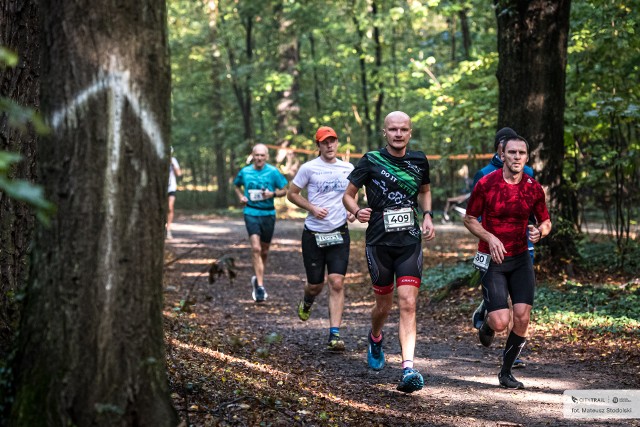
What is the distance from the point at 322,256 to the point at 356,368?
1.75m

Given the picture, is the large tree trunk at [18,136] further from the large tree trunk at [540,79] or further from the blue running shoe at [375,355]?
the large tree trunk at [540,79]

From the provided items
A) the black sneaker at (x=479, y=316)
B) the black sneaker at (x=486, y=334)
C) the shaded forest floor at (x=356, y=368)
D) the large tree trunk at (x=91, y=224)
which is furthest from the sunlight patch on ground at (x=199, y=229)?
the large tree trunk at (x=91, y=224)

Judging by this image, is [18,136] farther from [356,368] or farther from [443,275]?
[443,275]

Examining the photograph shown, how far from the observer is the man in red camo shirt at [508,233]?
6.92m

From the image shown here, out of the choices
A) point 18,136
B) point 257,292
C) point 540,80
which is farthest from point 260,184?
point 18,136

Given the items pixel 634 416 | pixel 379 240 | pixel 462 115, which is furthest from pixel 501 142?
pixel 462 115

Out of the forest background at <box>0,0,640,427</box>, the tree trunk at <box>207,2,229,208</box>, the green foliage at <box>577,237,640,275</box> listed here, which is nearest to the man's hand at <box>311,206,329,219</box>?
the forest background at <box>0,0,640,427</box>

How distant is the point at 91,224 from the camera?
3732 mm

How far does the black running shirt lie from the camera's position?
7.19 meters

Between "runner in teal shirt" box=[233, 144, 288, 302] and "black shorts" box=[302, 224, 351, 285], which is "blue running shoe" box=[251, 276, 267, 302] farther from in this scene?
"black shorts" box=[302, 224, 351, 285]

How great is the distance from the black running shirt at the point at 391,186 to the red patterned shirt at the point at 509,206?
0.57 m

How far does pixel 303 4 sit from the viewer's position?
32.1 metres

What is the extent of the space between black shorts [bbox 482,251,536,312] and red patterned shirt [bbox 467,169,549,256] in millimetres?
98

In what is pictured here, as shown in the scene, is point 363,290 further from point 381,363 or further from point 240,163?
point 240,163
